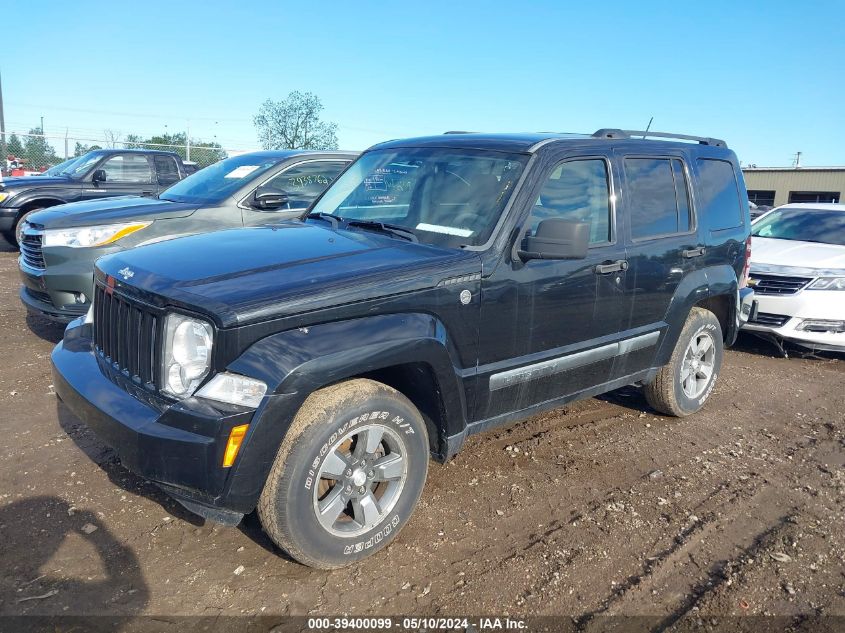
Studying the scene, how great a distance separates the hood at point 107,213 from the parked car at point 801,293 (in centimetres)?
599

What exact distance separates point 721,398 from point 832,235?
3601 mm

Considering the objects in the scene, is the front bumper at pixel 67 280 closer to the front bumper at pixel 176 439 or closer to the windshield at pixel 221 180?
the windshield at pixel 221 180

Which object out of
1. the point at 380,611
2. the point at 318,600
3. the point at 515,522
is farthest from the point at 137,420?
the point at 515,522

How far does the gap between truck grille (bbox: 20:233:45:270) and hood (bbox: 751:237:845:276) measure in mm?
7276

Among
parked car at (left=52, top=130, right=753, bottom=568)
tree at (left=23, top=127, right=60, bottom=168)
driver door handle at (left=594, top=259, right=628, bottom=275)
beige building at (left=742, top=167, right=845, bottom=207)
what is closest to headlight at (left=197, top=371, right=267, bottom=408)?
parked car at (left=52, top=130, right=753, bottom=568)

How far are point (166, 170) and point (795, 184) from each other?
35.0 meters

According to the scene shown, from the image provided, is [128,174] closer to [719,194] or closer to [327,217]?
[327,217]

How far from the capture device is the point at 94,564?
3.00 meters

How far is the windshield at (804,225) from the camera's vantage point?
26.1 ft

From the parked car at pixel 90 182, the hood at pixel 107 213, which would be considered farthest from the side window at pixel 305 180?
the parked car at pixel 90 182

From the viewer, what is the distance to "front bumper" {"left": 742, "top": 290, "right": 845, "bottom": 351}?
675cm

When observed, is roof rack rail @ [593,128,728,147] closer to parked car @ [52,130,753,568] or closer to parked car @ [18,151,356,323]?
parked car @ [52,130,753,568]

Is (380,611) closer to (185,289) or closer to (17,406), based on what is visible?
(185,289)

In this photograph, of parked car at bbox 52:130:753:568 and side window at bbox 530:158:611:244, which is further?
side window at bbox 530:158:611:244
